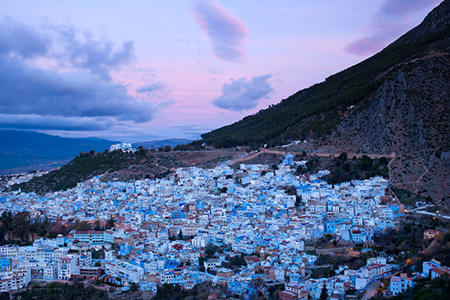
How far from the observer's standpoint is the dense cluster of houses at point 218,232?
17906mm

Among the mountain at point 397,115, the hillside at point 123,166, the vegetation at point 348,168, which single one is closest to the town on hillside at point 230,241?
the vegetation at point 348,168

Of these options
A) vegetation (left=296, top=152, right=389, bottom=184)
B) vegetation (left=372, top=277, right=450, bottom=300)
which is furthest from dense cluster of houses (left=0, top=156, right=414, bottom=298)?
vegetation (left=372, top=277, right=450, bottom=300)

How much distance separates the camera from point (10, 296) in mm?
18734

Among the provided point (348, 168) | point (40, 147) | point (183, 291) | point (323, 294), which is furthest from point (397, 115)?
point (40, 147)

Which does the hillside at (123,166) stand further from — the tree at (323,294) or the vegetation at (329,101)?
the tree at (323,294)

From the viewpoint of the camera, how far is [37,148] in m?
109

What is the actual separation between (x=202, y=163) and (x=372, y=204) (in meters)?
20.7

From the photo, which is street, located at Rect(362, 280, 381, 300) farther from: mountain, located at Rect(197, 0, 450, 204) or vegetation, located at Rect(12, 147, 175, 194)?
vegetation, located at Rect(12, 147, 175, 194)

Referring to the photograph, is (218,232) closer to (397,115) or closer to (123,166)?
(397,115)

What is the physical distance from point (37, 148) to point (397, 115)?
318 feet

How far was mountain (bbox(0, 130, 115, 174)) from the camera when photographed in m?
87.6

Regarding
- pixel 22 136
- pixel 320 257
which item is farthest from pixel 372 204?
pixel 22 136

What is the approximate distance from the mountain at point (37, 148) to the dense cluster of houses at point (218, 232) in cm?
6089

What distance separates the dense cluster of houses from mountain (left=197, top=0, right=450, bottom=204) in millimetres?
4042
